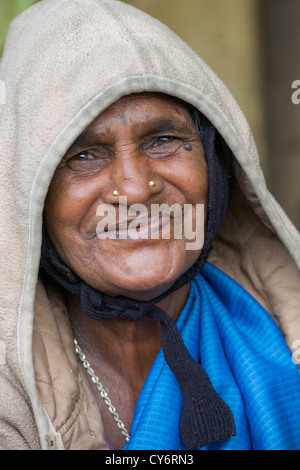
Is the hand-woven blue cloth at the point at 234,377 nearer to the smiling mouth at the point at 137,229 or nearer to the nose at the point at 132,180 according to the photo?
the smiling mouth at the point at 137,229

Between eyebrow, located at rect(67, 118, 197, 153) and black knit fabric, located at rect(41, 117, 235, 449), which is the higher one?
eyebrow, located at rect(67, 118, 197, 153)

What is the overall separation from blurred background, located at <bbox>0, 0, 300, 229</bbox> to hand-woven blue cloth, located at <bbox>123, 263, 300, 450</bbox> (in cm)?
157

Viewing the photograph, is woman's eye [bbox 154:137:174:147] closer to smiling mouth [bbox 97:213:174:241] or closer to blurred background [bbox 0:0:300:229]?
smiling mouth [bbox 97:213:174:241]

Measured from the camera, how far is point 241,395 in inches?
73.4

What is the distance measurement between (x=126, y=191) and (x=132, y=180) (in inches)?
1.3

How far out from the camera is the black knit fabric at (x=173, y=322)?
171cm

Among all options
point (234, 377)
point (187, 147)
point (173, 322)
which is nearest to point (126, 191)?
point (187, 147)

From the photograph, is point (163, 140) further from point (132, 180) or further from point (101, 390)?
point (101, 390)

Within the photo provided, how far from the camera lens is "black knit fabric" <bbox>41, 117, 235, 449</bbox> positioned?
1.71 metres

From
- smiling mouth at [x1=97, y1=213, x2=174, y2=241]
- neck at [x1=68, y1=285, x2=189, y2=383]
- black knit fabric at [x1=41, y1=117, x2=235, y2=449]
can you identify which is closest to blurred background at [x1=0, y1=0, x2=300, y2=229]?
black knit fabric at [x1=41, y1=117, x2=235, y2=449]

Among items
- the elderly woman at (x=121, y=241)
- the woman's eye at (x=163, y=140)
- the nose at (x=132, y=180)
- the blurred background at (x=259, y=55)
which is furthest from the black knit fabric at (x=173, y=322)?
the blurred background at (x=259, y=55)

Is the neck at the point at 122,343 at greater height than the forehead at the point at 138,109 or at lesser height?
lesser

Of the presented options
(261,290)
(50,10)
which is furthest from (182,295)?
(50,10)

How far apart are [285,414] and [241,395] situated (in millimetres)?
128
